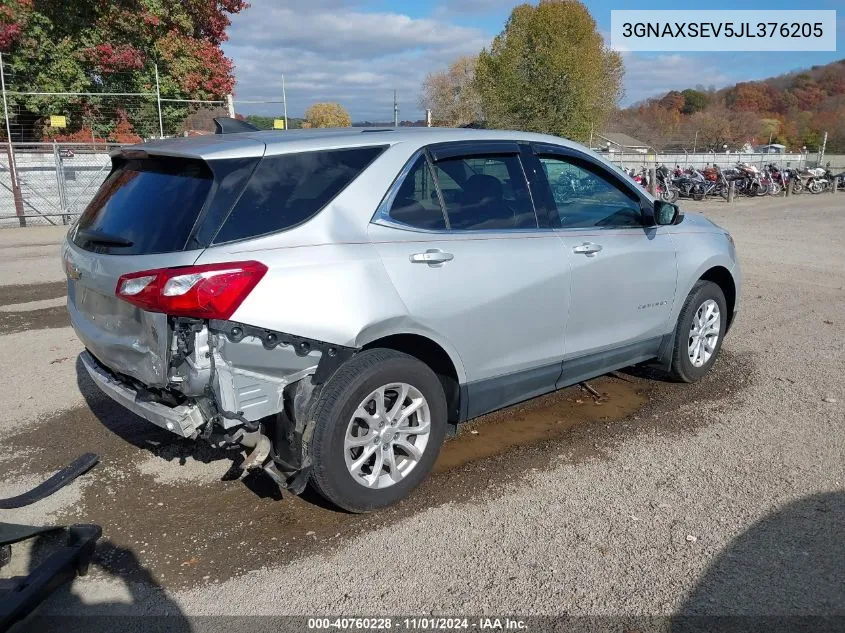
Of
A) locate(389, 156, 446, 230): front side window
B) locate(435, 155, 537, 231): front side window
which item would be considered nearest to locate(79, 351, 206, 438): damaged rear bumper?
locate(389, 156, 446, 230): front side window

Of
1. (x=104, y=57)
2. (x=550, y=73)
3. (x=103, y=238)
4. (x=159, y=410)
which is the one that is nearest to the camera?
(x=159, y=410)

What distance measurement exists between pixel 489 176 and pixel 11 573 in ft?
10.0

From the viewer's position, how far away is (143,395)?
3.19 metres

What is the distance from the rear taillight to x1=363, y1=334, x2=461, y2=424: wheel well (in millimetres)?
716

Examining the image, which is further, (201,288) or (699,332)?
(699,332)

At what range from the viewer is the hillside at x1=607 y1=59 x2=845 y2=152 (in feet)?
182

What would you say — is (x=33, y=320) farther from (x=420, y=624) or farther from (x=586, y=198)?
(x=420, y=624)

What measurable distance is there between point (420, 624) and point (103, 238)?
231 centimetres

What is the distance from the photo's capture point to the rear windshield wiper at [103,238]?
312cm

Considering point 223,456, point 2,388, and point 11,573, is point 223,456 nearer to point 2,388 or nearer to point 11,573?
point 11,573

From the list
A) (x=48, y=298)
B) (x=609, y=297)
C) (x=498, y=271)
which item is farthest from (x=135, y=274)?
(x=48, y=298)

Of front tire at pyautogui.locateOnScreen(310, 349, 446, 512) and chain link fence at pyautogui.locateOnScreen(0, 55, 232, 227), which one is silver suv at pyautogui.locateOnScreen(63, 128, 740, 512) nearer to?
front tire at pyautogui.locateOnScreen(310, 349, 446, 512)

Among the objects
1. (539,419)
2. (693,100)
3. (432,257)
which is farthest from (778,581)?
(693,100)

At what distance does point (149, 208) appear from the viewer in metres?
3.13
